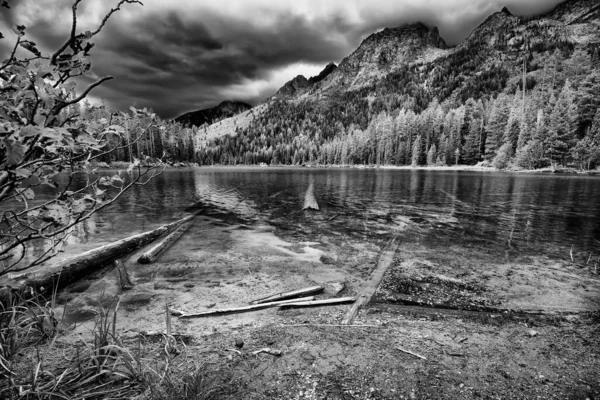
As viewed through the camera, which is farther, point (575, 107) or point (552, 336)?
point (575, 107)

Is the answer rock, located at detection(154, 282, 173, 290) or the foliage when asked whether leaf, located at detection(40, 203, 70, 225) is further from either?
rock, located at detection(154, 282, 173, 290)

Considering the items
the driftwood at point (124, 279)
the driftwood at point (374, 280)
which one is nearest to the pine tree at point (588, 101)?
the driftwood at point (374, 280)

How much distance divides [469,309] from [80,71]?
740 centimetres

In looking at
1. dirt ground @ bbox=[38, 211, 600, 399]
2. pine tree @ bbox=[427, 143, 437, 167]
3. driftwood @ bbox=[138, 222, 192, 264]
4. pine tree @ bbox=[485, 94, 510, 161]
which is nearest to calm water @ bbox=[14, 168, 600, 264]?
driftwood @ bbox=[138, 222, 192, 264]

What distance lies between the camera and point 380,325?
5.34 m

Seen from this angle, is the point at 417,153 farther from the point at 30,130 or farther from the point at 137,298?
the point at 30,130

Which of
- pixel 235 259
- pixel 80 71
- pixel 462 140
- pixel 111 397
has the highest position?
pixel 462 140

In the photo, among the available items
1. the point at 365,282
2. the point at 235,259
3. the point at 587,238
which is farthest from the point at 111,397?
the point at 587,238

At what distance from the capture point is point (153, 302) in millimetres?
6430

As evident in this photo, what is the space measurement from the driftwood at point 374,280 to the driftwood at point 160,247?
668cm

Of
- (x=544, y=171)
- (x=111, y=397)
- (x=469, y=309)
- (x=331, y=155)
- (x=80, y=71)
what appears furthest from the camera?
(x=331, y=155)

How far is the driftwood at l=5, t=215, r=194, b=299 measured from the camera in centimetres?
644

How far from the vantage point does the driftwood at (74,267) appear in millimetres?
6438

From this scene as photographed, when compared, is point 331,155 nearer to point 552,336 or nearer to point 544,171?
point 544,171
